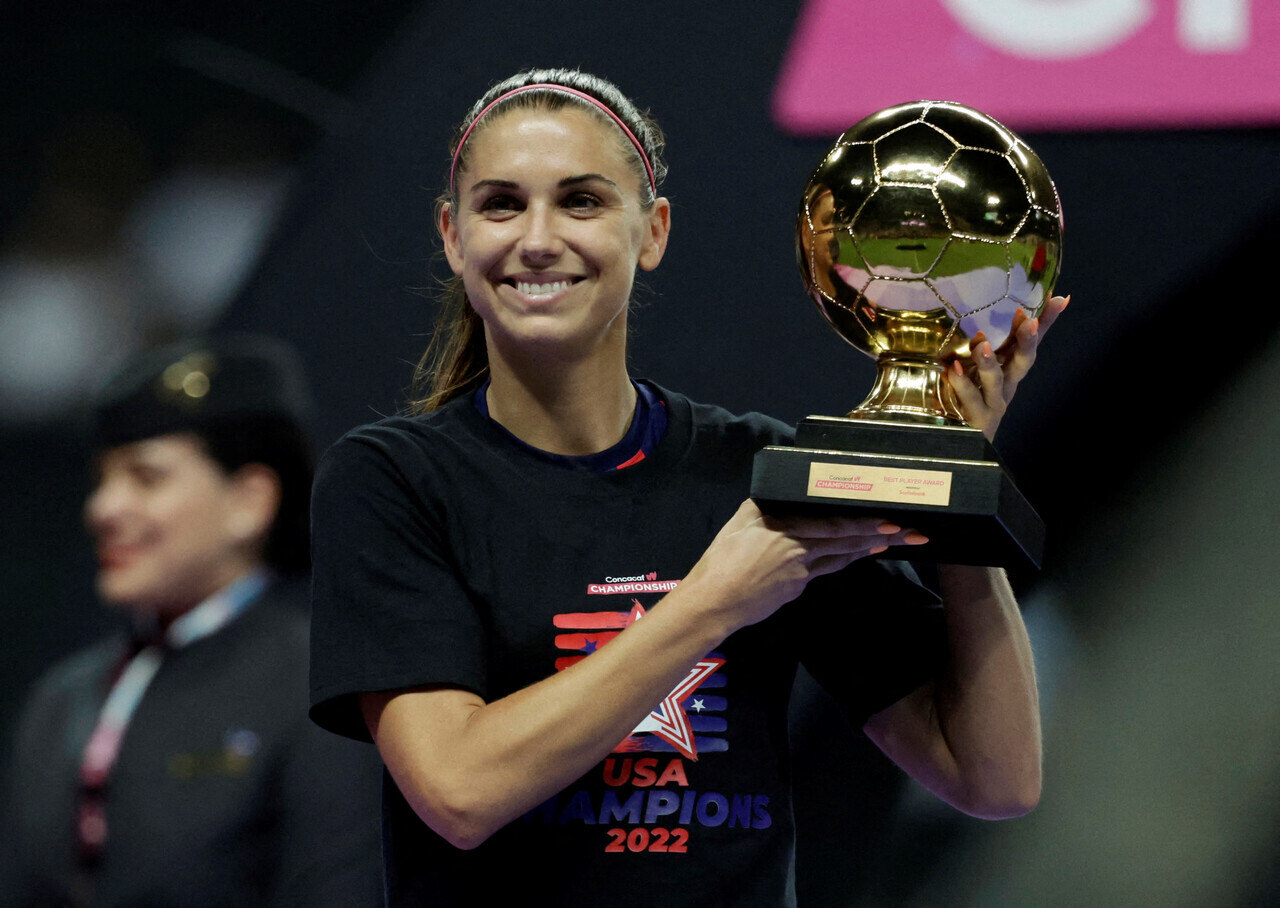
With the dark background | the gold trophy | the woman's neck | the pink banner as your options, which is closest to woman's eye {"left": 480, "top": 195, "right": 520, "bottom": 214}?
the woman's neck

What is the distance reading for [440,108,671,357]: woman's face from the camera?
1.19m

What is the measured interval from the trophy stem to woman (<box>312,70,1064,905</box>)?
23 millimetres

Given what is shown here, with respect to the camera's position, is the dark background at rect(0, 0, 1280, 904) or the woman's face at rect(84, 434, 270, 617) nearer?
the dark background at rect(0, 0, 1280, 904)

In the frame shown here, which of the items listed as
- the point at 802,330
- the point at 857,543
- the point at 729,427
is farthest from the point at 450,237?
the point at 802,330

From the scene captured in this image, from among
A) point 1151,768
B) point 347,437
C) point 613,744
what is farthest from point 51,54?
point 1151,768

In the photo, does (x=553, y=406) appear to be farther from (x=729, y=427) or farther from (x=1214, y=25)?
(x=1214, y=25)

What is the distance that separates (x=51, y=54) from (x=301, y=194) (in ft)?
1.72

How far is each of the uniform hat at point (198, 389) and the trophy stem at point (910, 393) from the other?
4.82 ft

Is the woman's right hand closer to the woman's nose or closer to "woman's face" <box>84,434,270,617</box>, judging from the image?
the woman's nose

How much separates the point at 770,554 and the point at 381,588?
0.32 metres

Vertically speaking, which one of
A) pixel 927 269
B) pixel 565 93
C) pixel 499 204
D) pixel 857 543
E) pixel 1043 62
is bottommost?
pixel 857 543

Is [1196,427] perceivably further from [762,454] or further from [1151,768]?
[762,454]

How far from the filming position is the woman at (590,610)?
1013 mm

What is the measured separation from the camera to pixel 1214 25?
2154 millimetres
